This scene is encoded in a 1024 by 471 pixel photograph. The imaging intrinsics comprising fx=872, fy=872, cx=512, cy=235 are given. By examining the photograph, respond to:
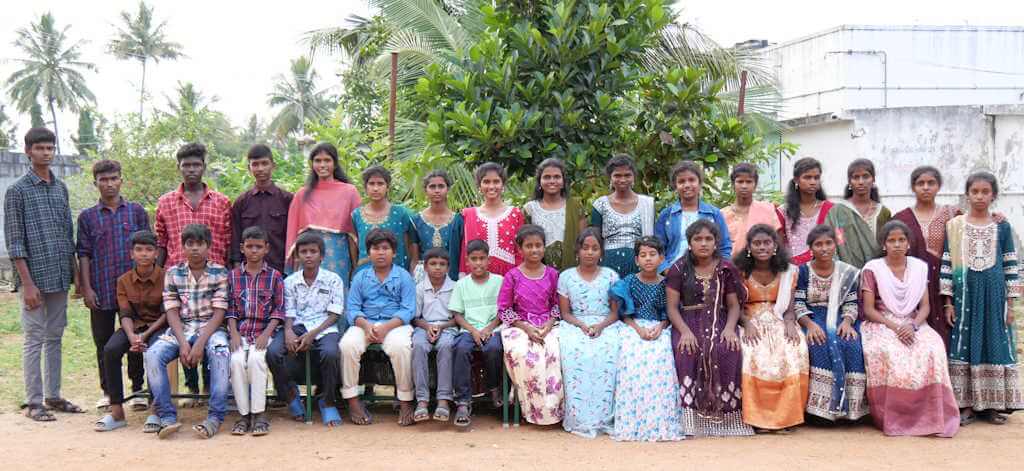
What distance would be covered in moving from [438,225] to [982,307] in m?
3.49

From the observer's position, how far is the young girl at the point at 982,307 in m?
5.39

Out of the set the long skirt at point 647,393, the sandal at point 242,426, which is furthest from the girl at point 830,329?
the sandal at point 242,426

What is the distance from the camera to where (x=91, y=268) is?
5.76m

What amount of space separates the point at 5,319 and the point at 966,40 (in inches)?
867

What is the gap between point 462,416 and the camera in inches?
208

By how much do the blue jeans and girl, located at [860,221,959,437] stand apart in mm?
3877

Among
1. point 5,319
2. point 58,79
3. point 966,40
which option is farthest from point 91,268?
point 58,79

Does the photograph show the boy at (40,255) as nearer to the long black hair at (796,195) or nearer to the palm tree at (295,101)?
the long black hair at (796,195)

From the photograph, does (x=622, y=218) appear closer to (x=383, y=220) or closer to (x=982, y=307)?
(x=383, y=220)

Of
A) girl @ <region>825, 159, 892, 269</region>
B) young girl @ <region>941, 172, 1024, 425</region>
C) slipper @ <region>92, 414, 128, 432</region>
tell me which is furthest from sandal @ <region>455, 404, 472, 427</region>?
young girl @ <region>941, 172, 1024, 425</region>

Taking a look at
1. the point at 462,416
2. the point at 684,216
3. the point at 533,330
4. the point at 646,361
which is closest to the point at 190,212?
the point at 462,416

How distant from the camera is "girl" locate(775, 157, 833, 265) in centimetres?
568

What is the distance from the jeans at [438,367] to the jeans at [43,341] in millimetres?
2398

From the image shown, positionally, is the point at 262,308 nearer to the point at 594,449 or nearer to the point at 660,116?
the point at 594,449
